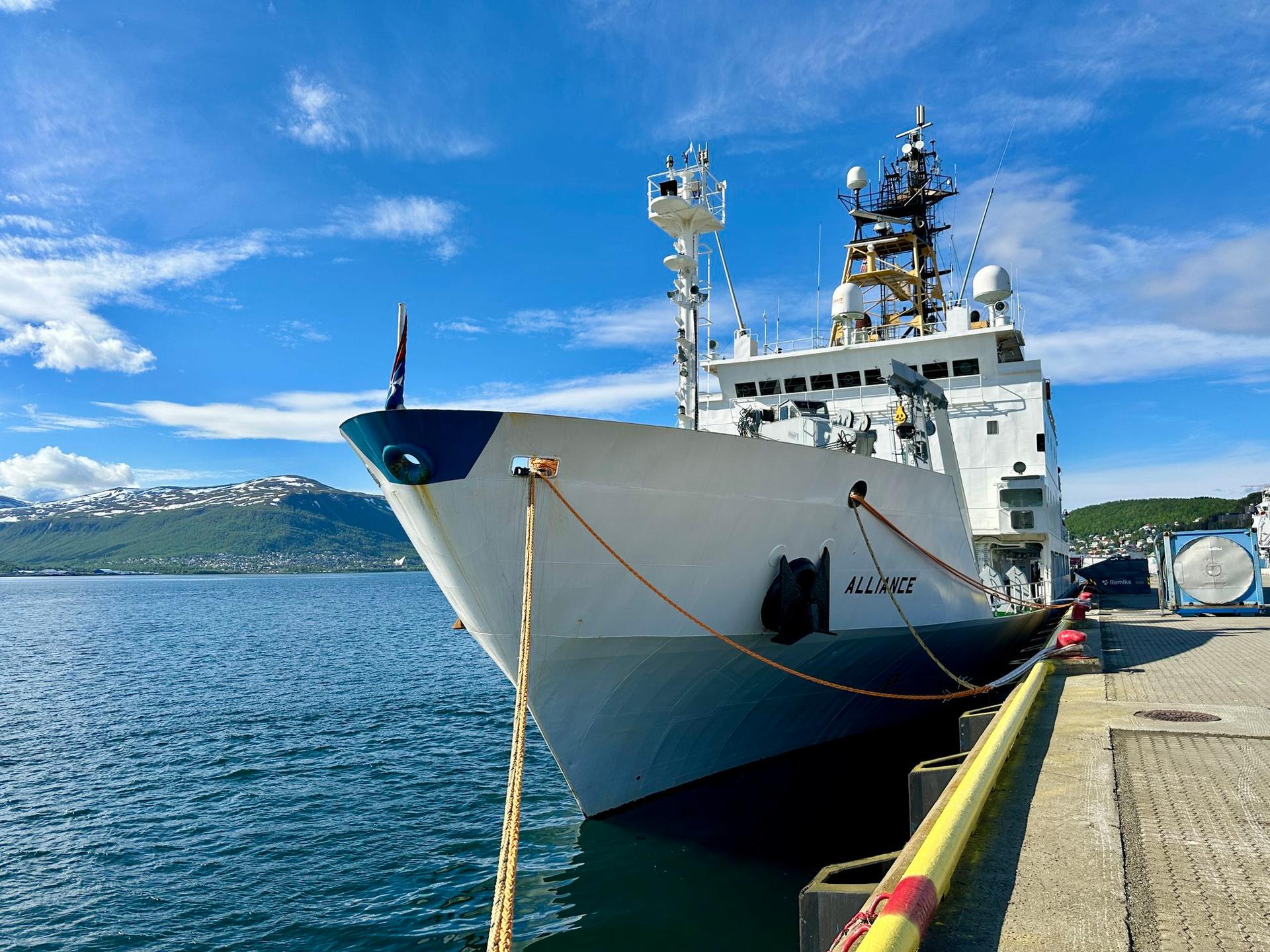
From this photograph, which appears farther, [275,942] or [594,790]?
[594,790]

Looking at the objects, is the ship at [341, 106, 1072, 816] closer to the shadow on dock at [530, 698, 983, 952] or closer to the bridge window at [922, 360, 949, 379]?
the shadow on dock at [530, 698, 983, 952]

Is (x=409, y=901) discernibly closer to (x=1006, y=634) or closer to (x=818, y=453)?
(x=818, y=453)

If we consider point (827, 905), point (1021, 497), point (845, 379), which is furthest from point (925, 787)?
point (845, 379)

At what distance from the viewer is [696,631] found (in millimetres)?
7840

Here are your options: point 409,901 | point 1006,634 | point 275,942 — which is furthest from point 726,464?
point 1006,634

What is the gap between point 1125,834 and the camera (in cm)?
414

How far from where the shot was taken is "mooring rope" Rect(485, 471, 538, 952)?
3656 millimetres

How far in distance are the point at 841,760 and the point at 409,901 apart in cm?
618

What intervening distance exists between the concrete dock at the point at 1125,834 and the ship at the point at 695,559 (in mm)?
2580

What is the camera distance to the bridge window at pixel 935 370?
49.2 ft

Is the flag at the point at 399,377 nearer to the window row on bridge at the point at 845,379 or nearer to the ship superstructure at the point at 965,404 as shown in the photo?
the ship superstructure at the point at 965,404

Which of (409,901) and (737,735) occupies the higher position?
(737,735)

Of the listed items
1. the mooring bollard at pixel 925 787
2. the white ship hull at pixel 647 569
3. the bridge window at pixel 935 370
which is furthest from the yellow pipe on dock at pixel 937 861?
the bridge window at pixel 935 370

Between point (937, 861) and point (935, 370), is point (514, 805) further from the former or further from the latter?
point (935, 370)
